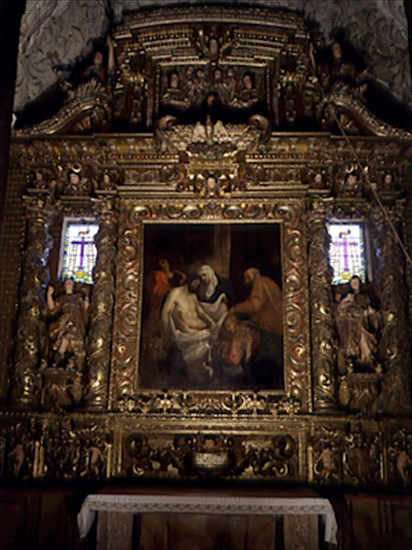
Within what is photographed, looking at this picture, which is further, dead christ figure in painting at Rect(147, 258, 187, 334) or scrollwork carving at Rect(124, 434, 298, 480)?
dead christ figure in painting at Rect(147, 258, 187, 334)

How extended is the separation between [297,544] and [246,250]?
11.9 feet

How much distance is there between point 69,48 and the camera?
32.3ft

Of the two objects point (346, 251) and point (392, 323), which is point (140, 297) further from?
point (392, 323)


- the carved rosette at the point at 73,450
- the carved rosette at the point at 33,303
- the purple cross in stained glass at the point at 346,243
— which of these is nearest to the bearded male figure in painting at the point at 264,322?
the purple cross in stained glass at the point at 346,243

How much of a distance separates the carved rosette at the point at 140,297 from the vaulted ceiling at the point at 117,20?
2.35 metres

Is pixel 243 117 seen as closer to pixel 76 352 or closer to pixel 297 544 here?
pixel 76 352

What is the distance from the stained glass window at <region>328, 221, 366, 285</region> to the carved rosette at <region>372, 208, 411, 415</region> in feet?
0.82

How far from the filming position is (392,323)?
27.6ft

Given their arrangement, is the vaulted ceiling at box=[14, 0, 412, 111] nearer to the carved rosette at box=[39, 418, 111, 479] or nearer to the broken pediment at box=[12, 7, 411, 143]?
the broken pediment at box=[12, 7, 411, 143]

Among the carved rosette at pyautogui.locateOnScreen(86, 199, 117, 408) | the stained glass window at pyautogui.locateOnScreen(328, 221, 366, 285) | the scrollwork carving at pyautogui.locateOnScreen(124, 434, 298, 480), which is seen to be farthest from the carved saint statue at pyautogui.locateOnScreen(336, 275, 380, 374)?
the carved rosette at pyautogui.locateOnScreen(86, 199, 117, 408)

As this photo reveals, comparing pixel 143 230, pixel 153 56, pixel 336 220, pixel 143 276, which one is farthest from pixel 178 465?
pixel 153 56

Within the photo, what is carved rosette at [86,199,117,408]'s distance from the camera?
8.35 m

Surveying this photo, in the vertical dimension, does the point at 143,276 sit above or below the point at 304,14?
below

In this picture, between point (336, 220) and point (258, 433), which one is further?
point (336, 220)
